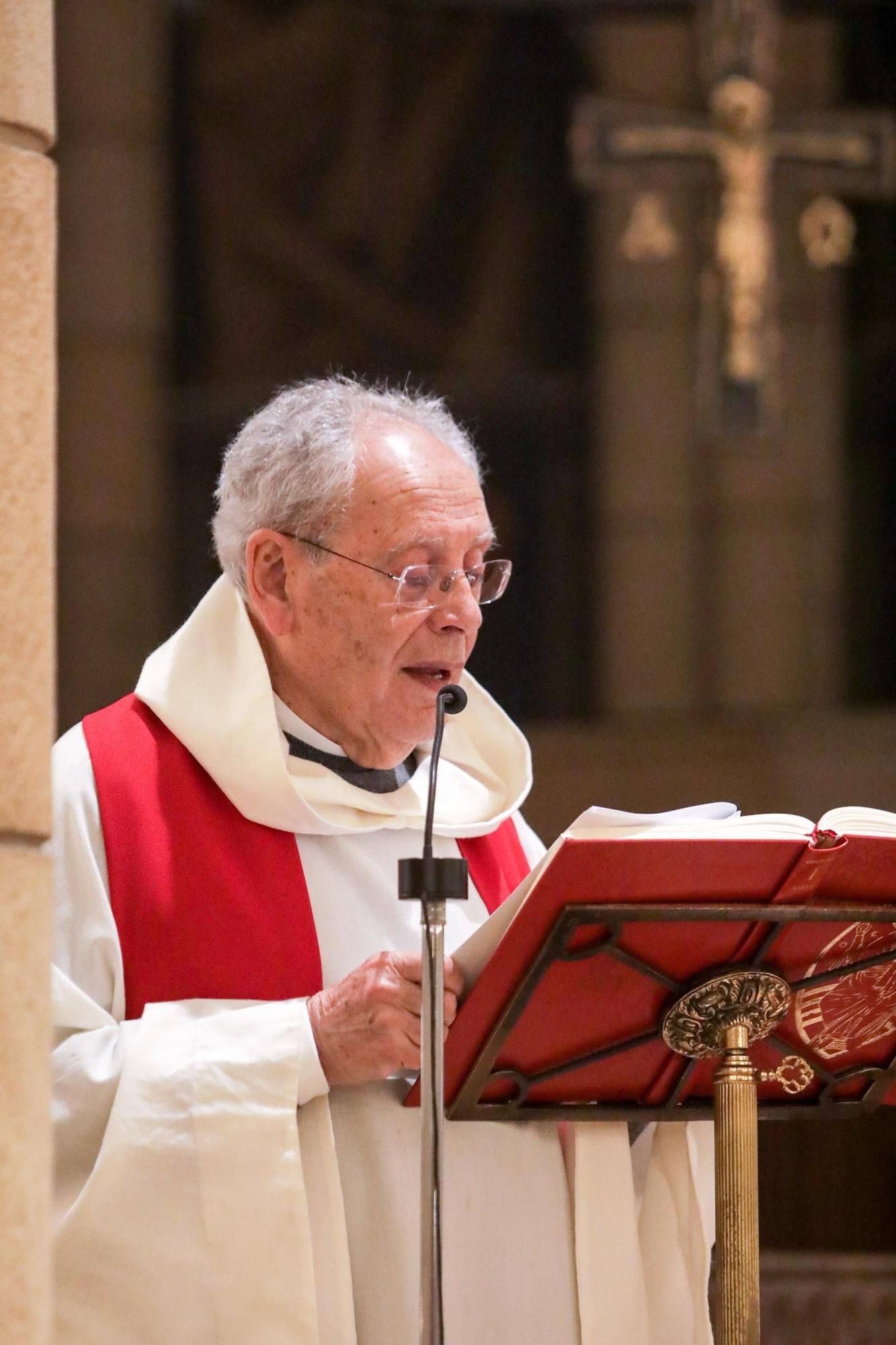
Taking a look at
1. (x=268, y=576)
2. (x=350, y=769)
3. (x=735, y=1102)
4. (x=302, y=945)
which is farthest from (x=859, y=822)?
(x=268, y=576)

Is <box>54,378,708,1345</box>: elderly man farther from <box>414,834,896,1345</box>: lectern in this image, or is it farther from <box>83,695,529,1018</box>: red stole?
<box>414,834,896,1345</box>: lectern

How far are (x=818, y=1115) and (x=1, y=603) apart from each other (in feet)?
5.23

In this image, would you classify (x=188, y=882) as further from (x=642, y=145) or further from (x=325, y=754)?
(x=642, y=145)

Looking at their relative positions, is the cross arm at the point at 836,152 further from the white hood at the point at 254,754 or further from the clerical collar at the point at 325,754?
the clerical collar at the point at 325,754

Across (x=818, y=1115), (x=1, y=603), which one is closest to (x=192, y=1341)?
(x=818, y=1115)

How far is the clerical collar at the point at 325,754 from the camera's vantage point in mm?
3428

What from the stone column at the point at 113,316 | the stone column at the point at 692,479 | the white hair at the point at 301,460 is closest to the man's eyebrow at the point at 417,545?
the white hair at the point at 301,460

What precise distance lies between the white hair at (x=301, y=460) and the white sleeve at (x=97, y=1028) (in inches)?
26.6

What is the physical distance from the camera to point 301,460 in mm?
3484

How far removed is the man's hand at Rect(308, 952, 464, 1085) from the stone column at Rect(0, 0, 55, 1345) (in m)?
0.97

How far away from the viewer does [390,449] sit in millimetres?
3473

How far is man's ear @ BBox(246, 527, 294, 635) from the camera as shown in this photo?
3451 mm

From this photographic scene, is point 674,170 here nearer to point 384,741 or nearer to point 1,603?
point 384,741

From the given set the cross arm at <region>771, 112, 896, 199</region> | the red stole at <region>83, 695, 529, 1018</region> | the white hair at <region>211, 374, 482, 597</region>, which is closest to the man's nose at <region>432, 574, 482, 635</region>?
the white hair at <region>211, 374, 482, 597</region>
